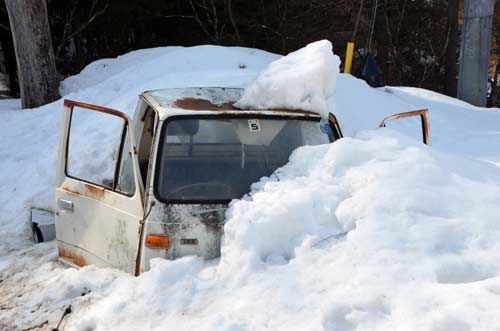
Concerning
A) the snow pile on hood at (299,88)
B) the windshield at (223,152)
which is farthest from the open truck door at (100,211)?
the snow pile on hood at (299,88)

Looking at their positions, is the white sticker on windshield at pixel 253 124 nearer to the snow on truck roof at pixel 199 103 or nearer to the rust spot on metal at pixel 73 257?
the snow on truck roof at pixel 199 103

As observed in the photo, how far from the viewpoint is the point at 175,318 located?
309cm

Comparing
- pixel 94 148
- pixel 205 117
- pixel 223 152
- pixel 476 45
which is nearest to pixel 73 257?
pixel 223 152

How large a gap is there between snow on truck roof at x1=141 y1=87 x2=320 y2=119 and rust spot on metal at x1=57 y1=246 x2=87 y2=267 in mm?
1361

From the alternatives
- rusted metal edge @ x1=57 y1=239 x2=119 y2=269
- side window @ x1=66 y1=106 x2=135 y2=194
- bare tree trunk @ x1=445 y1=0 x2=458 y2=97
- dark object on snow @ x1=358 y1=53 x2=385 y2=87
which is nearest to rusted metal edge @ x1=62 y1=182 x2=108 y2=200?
rusted metal edge @ x1=57 y1=239 x2=119 y2=269

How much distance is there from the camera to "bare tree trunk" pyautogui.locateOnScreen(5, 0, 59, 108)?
11211 millimetres

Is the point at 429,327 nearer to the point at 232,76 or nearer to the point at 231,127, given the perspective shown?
the point at 231,127

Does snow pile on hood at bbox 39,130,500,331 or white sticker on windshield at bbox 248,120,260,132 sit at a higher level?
white sticker on windshield at bbox 248,120,260,132

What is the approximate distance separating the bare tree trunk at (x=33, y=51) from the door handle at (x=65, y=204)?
7.82 metres

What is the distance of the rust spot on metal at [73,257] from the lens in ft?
14.8

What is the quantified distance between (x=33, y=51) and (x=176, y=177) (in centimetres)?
898

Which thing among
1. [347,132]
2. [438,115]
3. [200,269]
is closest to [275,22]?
[438,115]

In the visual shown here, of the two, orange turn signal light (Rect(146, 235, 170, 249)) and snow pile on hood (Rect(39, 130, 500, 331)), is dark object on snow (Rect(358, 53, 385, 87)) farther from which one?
orange turn signal light (Rect(146, 235, 170, 249))

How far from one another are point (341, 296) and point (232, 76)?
6992 mm
